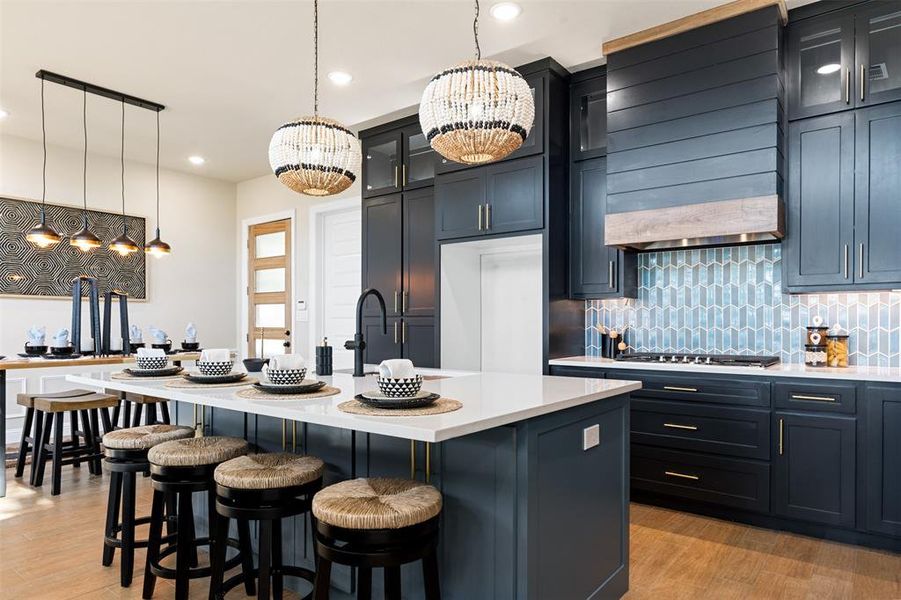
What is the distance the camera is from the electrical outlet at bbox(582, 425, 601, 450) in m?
2.04

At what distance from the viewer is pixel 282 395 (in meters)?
2.01

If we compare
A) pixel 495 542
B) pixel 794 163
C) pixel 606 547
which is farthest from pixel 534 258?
pixel 495 542

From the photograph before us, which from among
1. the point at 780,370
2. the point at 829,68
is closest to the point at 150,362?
the point at 780,370

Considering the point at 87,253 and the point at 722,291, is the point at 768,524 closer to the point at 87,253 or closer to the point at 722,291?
the point at 722,291

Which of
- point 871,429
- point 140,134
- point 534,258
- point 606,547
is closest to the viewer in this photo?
point 606,547

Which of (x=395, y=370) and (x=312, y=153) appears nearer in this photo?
(x=395, y=370)

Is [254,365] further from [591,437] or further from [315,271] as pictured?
[315,271]

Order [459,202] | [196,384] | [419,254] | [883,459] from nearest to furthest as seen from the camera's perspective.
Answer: [196,384] → [883,459] → [459,202] → [419,254]

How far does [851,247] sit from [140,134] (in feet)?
19.4

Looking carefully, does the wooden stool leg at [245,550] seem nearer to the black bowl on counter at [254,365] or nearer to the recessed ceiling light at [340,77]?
the black bowl on counter at [254,365]

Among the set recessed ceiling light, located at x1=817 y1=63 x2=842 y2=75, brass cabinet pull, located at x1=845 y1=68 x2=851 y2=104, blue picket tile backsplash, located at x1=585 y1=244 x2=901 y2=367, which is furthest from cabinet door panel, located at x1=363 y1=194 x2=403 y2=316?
brass cabinet pull, located at x1=845 y1=68 x2=851 y2=104

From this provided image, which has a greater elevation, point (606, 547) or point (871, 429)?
point (871, 429)

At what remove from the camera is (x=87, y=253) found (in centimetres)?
598

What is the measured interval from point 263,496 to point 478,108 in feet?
5.22
